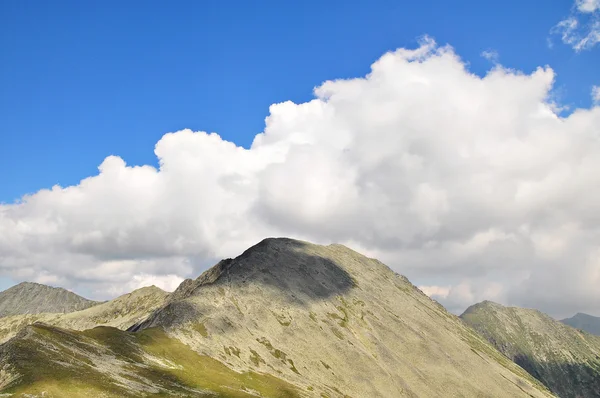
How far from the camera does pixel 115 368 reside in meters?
88.8

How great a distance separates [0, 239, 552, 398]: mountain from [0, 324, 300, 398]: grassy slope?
0.93ft

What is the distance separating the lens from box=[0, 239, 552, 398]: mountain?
78.2 metres

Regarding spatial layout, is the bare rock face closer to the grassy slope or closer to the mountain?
the mountain

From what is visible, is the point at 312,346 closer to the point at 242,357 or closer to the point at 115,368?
the point at 242,357

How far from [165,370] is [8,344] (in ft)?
104

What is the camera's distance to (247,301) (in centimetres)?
18038

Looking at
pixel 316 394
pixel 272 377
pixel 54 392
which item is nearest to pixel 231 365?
pixel 272 377

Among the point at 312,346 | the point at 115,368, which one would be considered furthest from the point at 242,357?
the point at 115,368

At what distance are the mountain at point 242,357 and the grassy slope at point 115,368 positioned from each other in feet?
0.93

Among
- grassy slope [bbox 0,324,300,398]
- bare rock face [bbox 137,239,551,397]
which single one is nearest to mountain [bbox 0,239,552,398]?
grassy slope [bbox 0,324,300,398]

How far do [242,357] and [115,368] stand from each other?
177 feet

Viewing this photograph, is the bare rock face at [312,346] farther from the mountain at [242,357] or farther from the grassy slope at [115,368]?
the grassy slope at [115,368]

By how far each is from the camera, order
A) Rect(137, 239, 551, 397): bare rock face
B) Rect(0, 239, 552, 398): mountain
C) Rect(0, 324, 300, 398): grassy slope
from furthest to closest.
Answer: Rect(137, 239, 551, 397): bare rock face, Rect(0, 239, 552, 398): mountain, Rect(0, 324, 300, 398): grassy slope

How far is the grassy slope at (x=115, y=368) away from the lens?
68.9m
